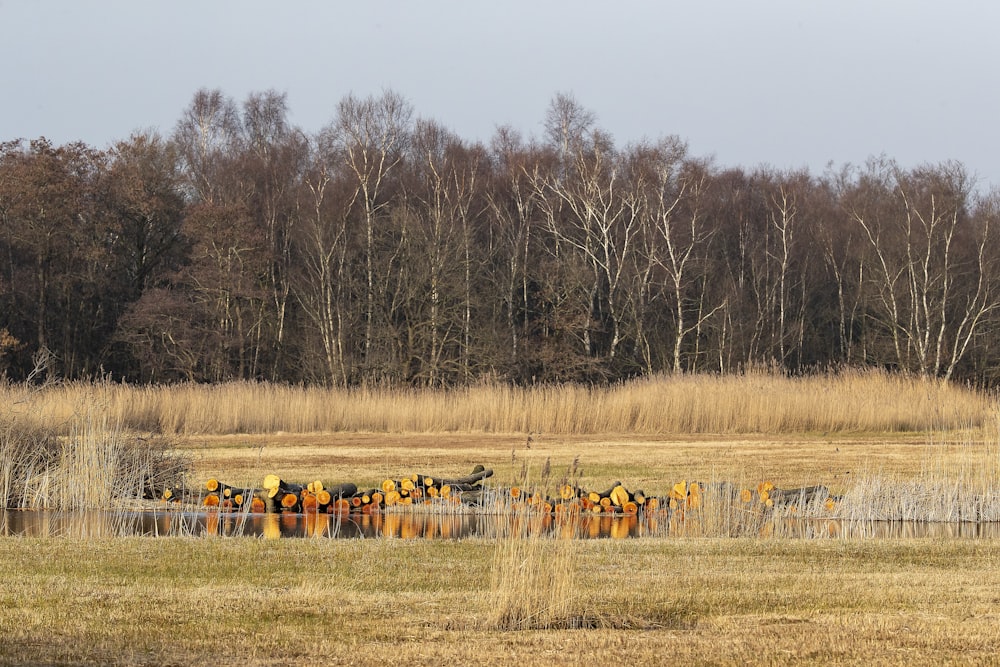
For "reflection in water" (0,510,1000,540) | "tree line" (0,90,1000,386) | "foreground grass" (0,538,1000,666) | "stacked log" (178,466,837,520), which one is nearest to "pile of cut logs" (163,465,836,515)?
"stacked log" (178,466,837,520)

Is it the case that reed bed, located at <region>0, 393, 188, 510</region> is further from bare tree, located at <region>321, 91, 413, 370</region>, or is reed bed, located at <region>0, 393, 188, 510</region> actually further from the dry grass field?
bare tree, located at <region>321, 91, 413, 370</region>

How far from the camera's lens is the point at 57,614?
8.43 m

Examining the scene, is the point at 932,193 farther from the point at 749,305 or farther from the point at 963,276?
the point at 749,305

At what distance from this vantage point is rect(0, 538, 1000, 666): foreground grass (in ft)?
24.2

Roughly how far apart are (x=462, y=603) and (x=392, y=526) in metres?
6.25

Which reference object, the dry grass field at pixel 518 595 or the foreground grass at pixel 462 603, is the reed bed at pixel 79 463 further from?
the foreground grass at pixel 462 603

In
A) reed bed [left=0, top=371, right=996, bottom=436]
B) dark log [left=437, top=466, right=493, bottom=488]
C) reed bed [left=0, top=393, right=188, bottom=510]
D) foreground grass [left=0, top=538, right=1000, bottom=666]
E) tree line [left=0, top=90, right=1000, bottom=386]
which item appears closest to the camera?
foreground grass [left=0, top=538, right=1000, bottom=666]

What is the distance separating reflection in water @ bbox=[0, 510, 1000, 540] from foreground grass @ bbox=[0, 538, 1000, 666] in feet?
4.16

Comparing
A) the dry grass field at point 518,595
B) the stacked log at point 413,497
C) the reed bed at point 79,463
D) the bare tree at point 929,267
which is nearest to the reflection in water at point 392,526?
the stacked log at point 413,497

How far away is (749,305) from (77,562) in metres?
43.3

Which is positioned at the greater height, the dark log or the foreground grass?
the dark log

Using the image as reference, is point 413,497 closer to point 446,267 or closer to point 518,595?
point 518,595

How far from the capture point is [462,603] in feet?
29.8

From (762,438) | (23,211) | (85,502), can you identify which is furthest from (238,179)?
(85,502)
